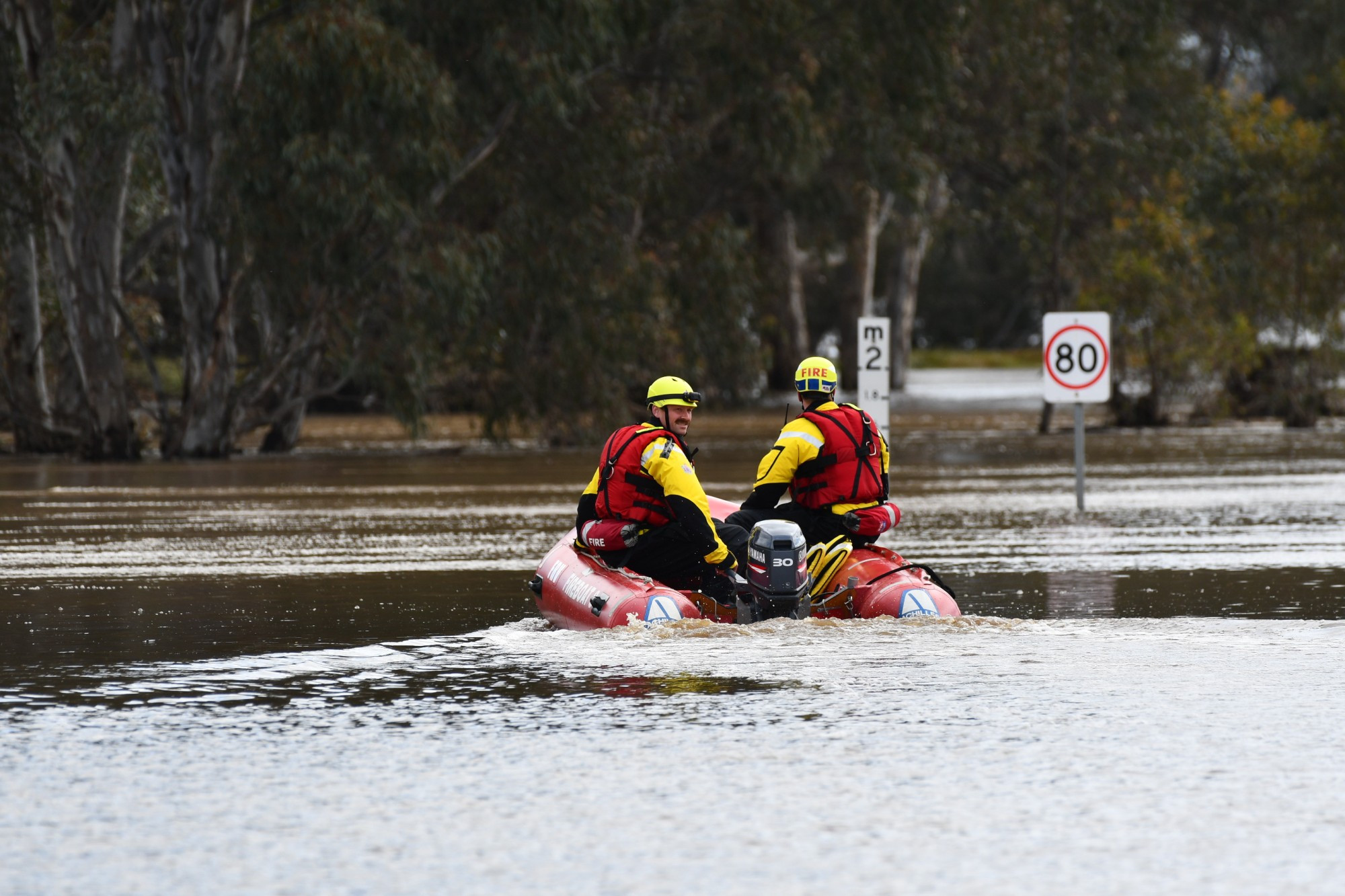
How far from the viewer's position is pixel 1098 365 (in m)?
18.4

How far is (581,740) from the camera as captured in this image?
744 cm

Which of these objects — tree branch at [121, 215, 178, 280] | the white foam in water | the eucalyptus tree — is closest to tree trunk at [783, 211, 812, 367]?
tree branch at [121, 215, 178, 280]

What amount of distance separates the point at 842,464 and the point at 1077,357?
8170 millimetres

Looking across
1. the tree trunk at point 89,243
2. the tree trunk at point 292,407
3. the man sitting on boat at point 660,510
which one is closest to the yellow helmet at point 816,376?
the man sitting on boat at point 660,510

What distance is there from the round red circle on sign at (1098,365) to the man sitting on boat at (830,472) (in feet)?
25.9

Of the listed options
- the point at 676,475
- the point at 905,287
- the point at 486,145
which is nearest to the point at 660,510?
the point at 676,475

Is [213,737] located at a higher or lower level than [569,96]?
lower

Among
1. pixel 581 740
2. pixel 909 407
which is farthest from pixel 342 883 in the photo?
pixel 909 407

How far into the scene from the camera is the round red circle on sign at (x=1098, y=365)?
18.3 metres

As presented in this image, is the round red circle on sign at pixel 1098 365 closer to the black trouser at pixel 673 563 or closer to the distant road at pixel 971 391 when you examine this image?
the black trouser at pixel 673 563

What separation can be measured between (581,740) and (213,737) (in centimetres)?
131

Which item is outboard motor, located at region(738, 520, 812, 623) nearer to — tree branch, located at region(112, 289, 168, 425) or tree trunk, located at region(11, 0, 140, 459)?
tree trunk, located at region(11, 0, 140, 459)

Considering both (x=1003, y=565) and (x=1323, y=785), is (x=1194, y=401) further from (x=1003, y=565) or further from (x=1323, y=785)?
(x=1323, y=785)

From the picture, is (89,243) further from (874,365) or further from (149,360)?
(874,365)
